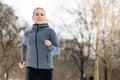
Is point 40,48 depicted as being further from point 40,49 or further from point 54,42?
point 54,42

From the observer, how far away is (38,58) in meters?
6.70

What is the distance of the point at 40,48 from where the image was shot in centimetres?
670

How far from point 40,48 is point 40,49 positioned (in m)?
0.02

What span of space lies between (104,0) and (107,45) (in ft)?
13.3

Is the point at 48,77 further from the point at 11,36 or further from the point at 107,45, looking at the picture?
the point at 11,36

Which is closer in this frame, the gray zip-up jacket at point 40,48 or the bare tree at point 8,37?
the gray zip-up jacket at point 40,48

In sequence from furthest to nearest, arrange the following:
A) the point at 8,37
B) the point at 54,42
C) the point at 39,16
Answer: the point at 8,37 → the point at 54,42 → the point at 39,16

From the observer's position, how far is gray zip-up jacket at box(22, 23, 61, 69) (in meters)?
6.68

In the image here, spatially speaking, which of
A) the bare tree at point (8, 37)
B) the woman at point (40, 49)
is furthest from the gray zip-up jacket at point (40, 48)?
the bare tree at point (8, 37)

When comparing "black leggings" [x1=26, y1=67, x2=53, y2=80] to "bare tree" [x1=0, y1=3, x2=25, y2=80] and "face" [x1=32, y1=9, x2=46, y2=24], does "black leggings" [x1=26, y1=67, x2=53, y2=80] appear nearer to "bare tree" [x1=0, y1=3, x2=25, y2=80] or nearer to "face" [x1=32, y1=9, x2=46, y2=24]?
"face" [x1=32, y1=9, x2=46, y2=24]

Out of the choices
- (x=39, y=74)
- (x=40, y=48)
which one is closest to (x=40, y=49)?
(x=40, y=48)

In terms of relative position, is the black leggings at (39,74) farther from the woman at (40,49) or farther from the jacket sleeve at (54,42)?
the jacket sleeve at (54,42)

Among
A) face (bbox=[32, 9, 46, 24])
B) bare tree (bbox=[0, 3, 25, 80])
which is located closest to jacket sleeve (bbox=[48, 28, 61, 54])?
face (bbox=[32, 9, 46, 24])

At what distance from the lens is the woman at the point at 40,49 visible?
6.66 metres
